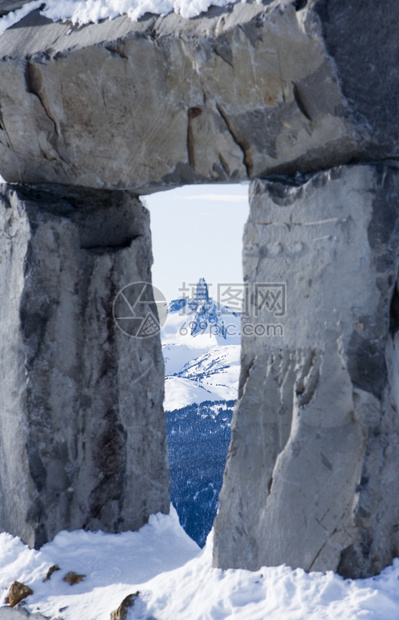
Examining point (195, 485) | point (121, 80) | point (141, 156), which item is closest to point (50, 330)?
point (141, 156)

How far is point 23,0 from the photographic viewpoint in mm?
4117

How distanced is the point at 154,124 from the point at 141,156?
0.19 m

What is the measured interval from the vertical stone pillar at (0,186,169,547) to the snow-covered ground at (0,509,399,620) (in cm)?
11

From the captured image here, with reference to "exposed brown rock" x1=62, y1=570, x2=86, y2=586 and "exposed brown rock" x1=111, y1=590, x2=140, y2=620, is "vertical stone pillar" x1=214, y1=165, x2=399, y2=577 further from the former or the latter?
"exposed brown rock" x1=62, y1=570, x2=86, y2=586

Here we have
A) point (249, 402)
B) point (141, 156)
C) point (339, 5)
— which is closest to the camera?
point (339, 5)

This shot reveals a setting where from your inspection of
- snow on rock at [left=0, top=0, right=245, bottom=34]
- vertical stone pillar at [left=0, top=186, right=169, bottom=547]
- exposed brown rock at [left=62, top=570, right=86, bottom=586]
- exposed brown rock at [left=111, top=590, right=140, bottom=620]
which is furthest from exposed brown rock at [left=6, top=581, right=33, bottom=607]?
snow on rock at [left=0, top=0, right=245, bottom=34]

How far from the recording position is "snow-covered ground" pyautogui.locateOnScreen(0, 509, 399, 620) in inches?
124

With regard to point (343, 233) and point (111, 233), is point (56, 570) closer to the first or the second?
point (111, 233)

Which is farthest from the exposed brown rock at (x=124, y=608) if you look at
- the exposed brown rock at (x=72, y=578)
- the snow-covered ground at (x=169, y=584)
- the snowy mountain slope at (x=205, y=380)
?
the snowy mountain slope at (x=205, y=380)

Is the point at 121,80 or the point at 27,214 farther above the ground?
the point at 121,80

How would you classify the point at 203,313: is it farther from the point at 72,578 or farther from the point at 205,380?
the point at 205,380

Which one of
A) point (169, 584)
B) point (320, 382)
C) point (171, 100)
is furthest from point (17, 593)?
point (171, 100)

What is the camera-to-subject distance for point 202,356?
2116 cm

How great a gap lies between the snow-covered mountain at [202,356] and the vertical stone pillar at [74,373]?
19.1 inches
